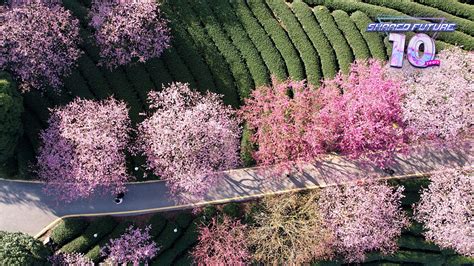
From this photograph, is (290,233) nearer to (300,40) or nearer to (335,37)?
(300,40)

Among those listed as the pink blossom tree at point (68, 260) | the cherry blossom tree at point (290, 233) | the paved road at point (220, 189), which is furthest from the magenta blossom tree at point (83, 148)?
the cherry blossom tree at point (290, 233)

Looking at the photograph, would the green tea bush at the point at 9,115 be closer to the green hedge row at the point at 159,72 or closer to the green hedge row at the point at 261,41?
the green hedge row at the point at 159,72

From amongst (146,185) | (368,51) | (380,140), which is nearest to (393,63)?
(368,51)

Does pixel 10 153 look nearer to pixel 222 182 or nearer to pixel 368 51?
pixel 222 182

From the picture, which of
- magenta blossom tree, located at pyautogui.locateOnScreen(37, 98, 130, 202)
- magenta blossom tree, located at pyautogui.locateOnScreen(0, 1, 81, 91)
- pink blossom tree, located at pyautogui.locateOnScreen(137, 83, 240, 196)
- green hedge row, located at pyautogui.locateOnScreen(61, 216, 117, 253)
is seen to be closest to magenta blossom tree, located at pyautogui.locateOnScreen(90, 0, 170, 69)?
magenta blossom tree, located at pyautogui.locateOnScreen(0, 1, 81, 91)

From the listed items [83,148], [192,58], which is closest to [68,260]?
[83,148]

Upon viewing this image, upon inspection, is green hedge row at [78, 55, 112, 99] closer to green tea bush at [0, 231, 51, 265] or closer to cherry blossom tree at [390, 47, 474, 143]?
green tea bush at [0, 231, 51, 265]

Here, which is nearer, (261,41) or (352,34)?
(261,41)
